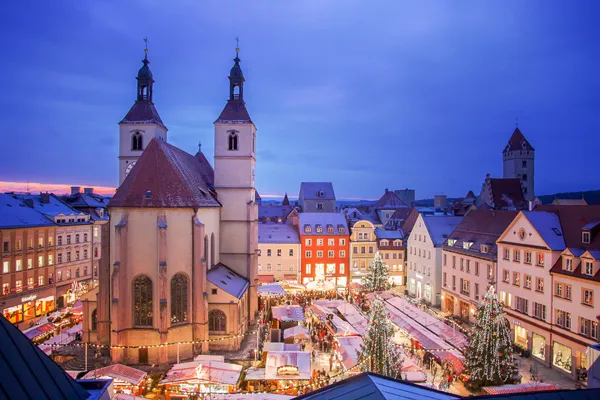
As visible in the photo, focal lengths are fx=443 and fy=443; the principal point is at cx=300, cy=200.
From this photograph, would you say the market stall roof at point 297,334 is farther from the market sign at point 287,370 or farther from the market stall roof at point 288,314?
the market sign at point 287,370

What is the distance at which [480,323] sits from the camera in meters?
25.0

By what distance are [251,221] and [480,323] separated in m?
21.3

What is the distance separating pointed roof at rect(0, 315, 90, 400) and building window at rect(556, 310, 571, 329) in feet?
97.0

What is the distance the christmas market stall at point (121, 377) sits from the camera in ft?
74.7

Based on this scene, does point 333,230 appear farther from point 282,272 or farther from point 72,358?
point 72,358

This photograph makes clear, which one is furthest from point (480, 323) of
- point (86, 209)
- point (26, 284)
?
point (86, 209)

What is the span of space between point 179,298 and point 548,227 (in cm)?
2717

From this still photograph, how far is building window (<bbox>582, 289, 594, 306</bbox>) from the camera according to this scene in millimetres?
27094

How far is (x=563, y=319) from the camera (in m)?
29.5

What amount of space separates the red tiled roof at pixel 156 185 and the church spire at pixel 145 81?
34.2ft

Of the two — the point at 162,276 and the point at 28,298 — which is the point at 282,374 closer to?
the point at 162,276

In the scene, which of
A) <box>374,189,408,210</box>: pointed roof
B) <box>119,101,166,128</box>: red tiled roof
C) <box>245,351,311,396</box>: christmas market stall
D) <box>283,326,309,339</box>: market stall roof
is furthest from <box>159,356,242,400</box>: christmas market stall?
<box>374,189,408,210</box>: pointed roof

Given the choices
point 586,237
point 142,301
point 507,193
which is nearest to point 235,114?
point 142,301

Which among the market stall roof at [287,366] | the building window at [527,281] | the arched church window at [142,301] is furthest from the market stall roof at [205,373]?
the building window at [527,281]
